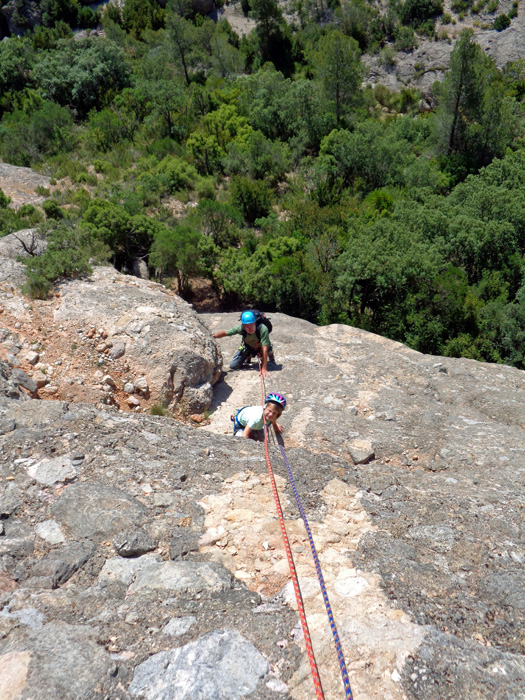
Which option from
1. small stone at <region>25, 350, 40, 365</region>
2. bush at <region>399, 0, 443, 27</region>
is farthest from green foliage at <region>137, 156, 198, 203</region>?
bush at <region>399, 0, 443, 27</region>

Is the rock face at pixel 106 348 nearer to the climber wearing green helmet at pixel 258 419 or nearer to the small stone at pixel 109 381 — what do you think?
the small stone at pixel 109 381

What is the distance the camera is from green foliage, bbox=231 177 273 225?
1995 centimetres

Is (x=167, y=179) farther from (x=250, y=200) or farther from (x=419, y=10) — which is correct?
(x=419, y=10)

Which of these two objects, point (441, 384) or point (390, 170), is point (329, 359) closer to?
point (441, 384)

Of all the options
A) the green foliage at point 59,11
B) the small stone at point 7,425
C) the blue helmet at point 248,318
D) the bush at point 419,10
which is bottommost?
the blue helmet at point 248,318

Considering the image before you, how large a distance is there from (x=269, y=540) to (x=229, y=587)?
0.60m

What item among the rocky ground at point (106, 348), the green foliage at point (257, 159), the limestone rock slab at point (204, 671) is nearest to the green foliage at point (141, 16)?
the green foliage at point (257, 159)

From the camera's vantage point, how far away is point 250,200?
65.4 feet

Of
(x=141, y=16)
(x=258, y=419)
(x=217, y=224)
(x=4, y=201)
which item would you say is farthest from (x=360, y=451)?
(x=141, y=16)

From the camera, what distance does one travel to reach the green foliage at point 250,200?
20.0 meters

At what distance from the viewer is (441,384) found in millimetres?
7984

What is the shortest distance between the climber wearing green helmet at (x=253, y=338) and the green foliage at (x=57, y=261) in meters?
3.07

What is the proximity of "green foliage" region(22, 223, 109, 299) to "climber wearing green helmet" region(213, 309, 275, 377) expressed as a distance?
3.07 meters

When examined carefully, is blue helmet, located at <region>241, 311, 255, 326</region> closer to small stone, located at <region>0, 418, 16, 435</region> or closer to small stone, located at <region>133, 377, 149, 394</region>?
small stone, located at <region>133, 377, 149, 394</region>
